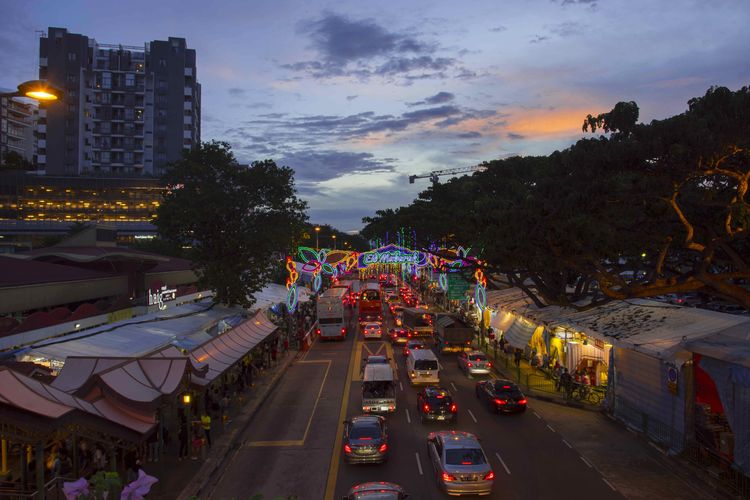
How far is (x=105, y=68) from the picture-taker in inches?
4505

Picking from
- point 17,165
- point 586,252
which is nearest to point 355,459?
point 586,252

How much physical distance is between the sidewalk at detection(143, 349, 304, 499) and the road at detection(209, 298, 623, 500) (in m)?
0.45

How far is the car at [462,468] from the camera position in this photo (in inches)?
586

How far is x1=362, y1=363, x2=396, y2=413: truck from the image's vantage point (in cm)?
2416

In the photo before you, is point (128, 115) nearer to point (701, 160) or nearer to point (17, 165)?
point (17, 165)

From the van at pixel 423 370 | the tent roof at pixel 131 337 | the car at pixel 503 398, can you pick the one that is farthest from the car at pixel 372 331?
the car at pixel 503 398

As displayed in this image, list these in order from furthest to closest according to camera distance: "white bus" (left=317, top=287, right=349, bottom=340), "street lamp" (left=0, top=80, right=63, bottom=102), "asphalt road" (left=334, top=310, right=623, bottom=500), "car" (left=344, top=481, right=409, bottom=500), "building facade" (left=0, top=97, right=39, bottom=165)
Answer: "building facade" (left=0, top=97, right=39, bottom=165), "white bus" (left=317, top=287, right=349, bottom=340), "asphalt road" (left=334, top=310, right=623, bottom=500), "car" (left=344, top=481, right=409, bottom=500), "street lamp" (left=0, top=80, right=63, bottom=102)

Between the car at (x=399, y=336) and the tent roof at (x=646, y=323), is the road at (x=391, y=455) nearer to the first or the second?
the tent roof at (x=646, y=323)

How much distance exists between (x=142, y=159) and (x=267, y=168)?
8568 centimetres

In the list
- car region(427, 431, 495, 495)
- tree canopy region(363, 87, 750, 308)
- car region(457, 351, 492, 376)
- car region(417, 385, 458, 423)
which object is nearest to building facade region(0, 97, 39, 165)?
car region(457, 351, 492, 376)

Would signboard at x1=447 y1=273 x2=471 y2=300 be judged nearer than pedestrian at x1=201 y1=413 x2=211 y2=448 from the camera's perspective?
No

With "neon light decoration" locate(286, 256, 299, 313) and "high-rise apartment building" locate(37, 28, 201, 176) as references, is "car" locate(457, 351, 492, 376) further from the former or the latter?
"high-rise apartment building" locate(37, 28, 201, 176)

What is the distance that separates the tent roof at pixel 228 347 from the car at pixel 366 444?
6.08 m

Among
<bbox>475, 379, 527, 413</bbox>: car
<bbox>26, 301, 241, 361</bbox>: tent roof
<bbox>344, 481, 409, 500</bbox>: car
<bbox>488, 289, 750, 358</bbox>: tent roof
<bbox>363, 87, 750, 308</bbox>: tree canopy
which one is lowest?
<bbox>475, 379, 527, 413</bbox>: car
